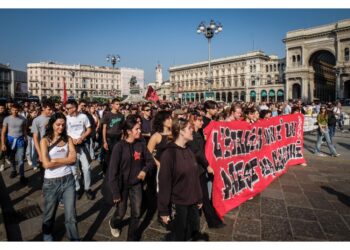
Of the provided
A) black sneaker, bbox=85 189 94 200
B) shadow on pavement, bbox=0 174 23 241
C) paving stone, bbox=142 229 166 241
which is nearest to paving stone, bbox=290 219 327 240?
paving stone, bbox=142 229 166 241

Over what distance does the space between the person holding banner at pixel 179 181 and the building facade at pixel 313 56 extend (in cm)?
4739

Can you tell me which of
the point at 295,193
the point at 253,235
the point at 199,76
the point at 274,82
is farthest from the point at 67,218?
the point at 199,76

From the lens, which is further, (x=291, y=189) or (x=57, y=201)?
(x=291, y=189)

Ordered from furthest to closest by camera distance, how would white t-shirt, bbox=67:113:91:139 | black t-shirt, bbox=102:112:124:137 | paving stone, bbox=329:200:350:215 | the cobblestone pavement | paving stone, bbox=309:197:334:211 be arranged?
black t-shirt, bbox=102:112:124:137
white t-shirt, bbox=67:113:91:139
paving stone, bbox=309:197:334:211
paving stone, bbox=329:200:350:215
the cobblestone pavement

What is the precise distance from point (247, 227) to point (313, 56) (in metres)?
57.3

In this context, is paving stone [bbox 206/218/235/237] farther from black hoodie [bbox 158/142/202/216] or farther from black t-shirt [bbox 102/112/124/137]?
black t-shirt [bbox 102/112/124/137]

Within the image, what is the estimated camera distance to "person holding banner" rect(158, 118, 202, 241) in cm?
253

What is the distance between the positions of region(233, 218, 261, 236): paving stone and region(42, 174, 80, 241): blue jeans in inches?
79.5

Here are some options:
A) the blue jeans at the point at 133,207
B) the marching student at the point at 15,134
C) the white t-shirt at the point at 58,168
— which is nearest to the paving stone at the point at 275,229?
the blue jeans at the point at 133,207

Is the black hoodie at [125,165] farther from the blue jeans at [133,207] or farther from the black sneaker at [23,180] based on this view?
the black sneaker at [23,180]

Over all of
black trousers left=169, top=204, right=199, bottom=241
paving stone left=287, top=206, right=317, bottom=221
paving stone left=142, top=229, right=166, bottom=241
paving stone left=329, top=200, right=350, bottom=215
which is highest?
black trousers left=169, top=204, right=199, bottom=241

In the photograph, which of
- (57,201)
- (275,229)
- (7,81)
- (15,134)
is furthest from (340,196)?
(7,81)

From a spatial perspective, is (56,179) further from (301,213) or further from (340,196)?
(340,196)

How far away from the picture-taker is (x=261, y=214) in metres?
4.02
